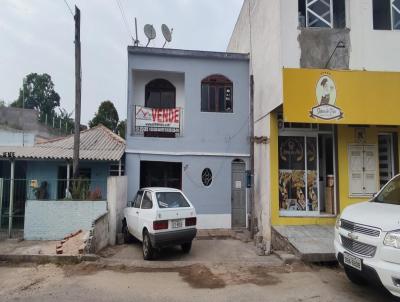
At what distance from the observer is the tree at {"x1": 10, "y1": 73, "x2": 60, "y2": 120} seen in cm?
4875

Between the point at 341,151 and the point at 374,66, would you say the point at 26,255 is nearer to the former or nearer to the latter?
the point at 341,151

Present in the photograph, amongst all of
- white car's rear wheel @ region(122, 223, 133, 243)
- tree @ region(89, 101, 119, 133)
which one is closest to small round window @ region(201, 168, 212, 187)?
white car's rear wheel @ region(122, 223, 133, 243)

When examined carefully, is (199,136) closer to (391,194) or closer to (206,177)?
(206,177)

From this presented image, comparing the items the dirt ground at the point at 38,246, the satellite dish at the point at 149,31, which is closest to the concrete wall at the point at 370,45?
the satellite dish at the point at 149,31

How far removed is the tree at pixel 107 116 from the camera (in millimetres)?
33125

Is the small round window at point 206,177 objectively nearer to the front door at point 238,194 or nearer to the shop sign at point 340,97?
the front door at point 238,194

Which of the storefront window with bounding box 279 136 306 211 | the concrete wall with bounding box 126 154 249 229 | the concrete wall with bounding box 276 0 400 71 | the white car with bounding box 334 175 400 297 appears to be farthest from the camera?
the concrete wall with bounding box 126 154 249 229

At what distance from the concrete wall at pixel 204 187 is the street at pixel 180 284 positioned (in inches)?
223

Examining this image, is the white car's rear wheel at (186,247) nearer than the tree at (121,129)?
Yes

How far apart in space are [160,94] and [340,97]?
306 inches

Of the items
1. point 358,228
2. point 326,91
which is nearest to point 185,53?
point 326,91

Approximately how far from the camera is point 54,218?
420 inches

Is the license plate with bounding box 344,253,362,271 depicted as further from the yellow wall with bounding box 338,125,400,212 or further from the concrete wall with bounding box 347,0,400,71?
the concrete wall with bounding box 347,0,400,71

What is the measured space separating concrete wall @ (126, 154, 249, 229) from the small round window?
0.13 metres
